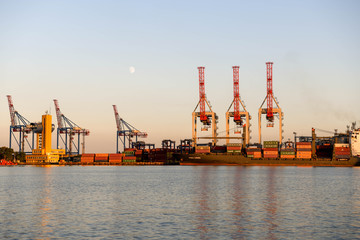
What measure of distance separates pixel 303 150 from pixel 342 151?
14225 millimetres

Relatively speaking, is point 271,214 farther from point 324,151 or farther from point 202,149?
point 324,151

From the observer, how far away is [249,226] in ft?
94.4

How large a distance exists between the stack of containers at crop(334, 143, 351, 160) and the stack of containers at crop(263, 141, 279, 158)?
22.0 m

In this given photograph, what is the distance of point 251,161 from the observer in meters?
172

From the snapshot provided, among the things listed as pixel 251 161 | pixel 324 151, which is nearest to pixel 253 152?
pixel 251 161

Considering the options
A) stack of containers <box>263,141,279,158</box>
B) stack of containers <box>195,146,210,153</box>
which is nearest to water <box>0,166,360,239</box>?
stack of containers <box>263,141,279,158</box>

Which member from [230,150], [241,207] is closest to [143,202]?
[241,207]

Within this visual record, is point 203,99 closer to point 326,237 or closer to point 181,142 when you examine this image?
point 181,142

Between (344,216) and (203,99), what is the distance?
150m

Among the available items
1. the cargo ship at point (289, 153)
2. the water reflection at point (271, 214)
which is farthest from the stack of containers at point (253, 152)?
the water reflection at point (271, 214)

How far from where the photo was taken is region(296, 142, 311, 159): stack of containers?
167375mm

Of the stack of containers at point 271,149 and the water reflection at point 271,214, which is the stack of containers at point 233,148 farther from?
the water reflection at point 271,214

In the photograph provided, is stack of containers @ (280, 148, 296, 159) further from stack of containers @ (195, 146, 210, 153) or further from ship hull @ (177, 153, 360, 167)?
stack of containers @ (195, 146, 210, 153)

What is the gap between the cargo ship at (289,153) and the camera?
16438cm
